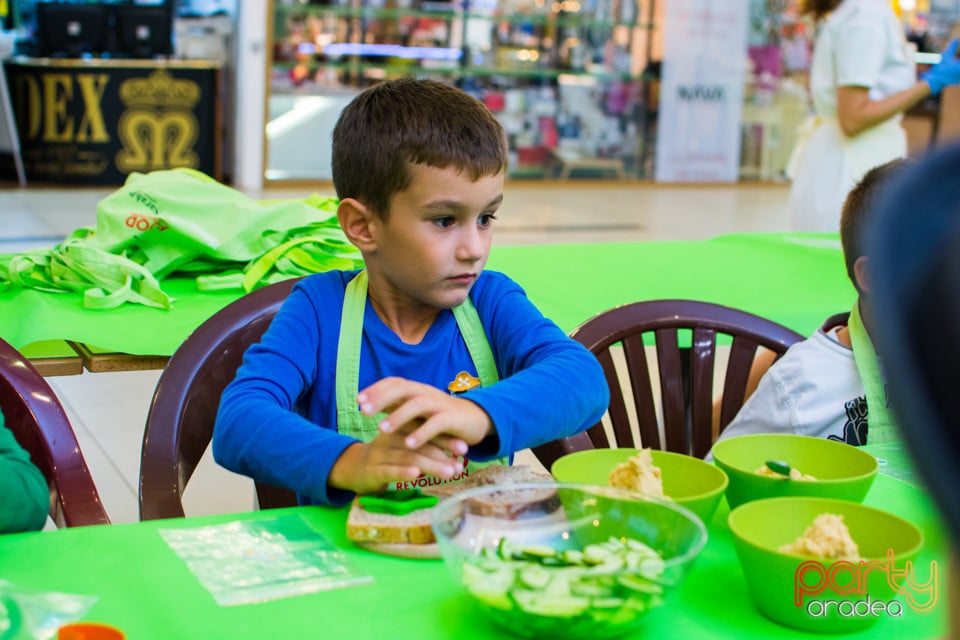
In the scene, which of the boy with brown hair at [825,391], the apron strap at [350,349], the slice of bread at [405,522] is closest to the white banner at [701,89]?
the boy with brown hair at [825,391]

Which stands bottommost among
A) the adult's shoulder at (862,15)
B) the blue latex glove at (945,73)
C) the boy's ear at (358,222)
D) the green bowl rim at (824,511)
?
the green bowl rim at (824,511)

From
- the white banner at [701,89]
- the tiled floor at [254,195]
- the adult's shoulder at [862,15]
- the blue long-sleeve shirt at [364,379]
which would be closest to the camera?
the blue long-sleeve shirt at [364,379]

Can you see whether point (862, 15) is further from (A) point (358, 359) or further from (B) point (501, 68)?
(B) point (501, 68)

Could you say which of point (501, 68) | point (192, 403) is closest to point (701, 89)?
point (501, 68)

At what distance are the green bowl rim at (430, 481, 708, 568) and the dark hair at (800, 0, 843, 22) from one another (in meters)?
2.69

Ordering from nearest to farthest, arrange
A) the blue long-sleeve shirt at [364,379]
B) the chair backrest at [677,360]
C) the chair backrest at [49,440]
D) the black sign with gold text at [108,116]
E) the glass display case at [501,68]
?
the blue long-sleeve shirt at [364,379], the chair backrest at [49,440], the chair backrest at [677,360], the black sign with gold text at [108,116], the glass display case at [501,68]

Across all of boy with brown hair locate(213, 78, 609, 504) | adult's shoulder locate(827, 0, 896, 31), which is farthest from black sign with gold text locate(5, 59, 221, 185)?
boy with brown hair locate(213, 78, 609, 504)

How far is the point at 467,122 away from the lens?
4.02 ft

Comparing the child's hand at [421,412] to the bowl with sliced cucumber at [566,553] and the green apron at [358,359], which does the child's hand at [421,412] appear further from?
the green apron at [358,359]

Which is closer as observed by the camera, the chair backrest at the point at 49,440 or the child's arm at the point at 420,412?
the child's arm at the point at 420,412

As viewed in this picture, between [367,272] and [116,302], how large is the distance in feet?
2.13

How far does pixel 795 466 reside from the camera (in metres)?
1.04

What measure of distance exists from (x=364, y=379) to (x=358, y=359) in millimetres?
34

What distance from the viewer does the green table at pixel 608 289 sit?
1682 millimetres
